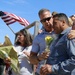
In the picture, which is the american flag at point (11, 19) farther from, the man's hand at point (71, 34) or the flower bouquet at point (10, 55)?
the man's hand at point (71, 34)

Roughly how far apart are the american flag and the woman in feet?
12.6

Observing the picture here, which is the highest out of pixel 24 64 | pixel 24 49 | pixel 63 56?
pixel 63 56

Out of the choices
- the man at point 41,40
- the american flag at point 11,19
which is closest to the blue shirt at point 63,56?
the man at point 41,40

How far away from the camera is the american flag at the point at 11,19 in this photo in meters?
A: 10.9

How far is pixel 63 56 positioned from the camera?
4.60 meters

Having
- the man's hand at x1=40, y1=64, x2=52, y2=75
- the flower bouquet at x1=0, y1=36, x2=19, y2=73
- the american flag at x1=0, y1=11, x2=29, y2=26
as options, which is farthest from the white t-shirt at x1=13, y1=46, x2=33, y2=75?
the american flag at x1=0, y1=11, x2=29, y2=26

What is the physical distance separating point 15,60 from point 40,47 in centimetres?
78

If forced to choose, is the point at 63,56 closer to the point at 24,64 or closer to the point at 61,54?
the point at 61,54

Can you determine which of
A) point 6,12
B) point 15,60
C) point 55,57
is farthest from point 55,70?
point 6,12

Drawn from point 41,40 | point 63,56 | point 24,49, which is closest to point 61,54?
point 63,56

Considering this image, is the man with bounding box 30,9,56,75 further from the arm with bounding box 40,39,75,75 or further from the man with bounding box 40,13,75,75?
the arm with bounding box 40,39,75,75

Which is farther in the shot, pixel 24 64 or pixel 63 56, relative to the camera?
pixel 24 64

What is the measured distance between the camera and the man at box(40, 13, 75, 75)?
14.5ft

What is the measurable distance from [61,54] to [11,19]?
690 centimetres
